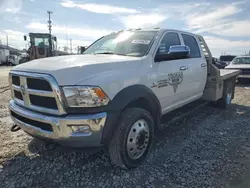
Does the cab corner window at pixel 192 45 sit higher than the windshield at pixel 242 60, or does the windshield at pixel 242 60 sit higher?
the cab corner window at pixel 192 45

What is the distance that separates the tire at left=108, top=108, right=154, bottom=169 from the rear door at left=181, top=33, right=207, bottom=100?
1.70 m

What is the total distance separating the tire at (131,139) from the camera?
8.94 ft

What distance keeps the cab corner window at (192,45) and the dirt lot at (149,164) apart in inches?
66.7

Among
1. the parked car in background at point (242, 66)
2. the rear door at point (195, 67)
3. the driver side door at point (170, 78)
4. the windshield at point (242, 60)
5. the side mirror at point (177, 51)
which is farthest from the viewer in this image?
the windshield at point (242, 60)

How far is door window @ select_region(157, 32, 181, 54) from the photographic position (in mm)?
3566

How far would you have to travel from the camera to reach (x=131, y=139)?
291cm

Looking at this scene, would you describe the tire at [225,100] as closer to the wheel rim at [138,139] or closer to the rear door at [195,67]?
the rear door at [195,67]

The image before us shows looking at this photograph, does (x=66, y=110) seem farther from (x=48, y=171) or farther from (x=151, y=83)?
(x=151, y=83)

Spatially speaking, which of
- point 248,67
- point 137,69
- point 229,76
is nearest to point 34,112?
point 137,69

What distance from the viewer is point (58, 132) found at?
2.42m

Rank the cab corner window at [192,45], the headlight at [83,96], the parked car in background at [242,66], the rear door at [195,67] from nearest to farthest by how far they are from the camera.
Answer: the headlight at [83,96] → the rear door at [195,67] → the cab corner window at [192,45] → the parked car in background at [242,66]

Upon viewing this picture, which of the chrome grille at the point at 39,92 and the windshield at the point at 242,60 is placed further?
the windshield at the point at 242,60

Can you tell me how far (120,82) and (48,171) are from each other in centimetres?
159

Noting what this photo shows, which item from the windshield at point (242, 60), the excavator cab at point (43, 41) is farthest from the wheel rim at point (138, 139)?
the excavator cab at point (43, 41)
